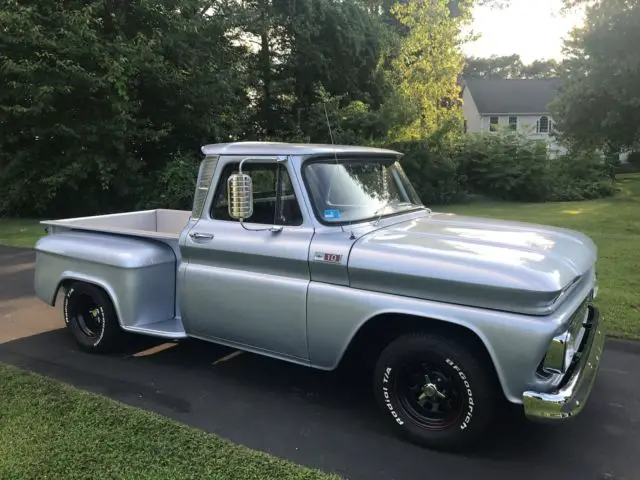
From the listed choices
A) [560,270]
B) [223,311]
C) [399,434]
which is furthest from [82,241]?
[560,270]

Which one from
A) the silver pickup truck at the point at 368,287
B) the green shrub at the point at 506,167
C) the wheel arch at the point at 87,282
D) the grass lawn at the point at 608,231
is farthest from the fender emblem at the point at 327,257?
the green shrub at the point at 506,167

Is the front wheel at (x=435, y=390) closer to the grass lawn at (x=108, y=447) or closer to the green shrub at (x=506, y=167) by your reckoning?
the grass lawn at (x=108, y=447)

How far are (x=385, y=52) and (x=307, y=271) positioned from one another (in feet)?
68.6

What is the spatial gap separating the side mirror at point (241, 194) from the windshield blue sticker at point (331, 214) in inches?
21.2

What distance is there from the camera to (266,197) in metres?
4.43

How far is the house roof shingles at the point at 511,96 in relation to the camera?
5053 cm

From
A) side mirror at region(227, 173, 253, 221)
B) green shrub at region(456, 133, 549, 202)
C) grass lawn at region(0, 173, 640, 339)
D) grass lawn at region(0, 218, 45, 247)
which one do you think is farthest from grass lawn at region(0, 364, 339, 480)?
green shrub at region(456, 133, 549, 202)

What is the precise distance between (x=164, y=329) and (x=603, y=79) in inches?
784

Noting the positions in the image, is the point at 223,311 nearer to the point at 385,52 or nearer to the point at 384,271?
the point at 384,271

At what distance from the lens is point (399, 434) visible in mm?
3818

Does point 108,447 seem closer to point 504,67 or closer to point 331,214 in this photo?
point 331,214

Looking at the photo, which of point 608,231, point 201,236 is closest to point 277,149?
point 201,236

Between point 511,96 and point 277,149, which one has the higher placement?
point 511,96

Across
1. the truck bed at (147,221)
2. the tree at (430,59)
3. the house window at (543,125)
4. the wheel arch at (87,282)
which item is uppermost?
the tree at (430,59)
